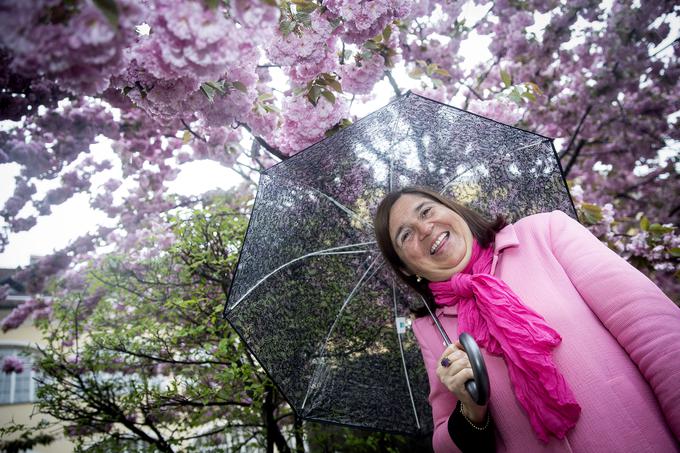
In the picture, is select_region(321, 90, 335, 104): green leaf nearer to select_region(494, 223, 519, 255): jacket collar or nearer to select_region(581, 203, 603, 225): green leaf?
select_region(494, 223, 519, 255): jacket collar

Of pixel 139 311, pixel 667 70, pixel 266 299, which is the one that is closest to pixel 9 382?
pixel 139 311

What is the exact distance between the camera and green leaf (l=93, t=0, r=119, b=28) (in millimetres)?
577

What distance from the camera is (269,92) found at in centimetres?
273

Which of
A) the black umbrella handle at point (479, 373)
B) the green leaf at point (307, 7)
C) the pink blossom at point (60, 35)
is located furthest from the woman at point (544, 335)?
the pink blossom at point (60, 35)

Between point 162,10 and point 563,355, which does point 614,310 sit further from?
point 162,10

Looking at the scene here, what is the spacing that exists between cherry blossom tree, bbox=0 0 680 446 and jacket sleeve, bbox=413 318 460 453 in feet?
4.95

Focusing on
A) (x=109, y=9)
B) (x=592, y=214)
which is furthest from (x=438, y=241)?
(x=592, y=214)

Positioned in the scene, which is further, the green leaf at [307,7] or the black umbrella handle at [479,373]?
the green leaf at [307,7]

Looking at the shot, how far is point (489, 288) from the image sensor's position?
4.57ft

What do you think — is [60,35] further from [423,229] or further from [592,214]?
[592,214]

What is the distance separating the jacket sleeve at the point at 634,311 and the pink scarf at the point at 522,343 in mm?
195

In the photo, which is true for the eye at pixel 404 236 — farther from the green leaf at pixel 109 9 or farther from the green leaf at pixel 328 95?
the green leaf at pixel 109 9

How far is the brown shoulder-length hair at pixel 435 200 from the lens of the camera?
1692 mm

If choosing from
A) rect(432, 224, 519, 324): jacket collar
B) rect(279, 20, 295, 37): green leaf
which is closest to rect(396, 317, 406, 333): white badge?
rect(432, 224, 519, 324): jacket collar
